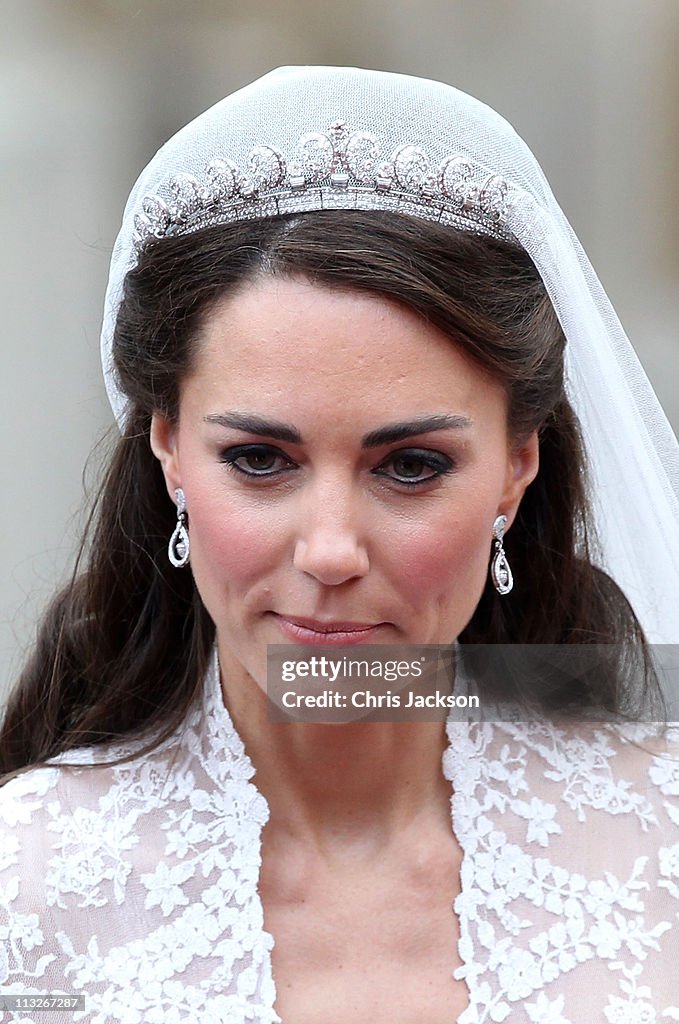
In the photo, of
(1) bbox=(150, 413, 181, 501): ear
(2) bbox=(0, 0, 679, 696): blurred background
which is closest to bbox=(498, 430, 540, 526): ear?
(1) bbox=(150, 413, 181, 501): ear

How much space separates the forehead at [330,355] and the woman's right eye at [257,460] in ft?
0.19

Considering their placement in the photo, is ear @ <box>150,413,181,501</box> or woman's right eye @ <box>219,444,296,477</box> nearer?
woman's right eye @ <box>219,444,296,477</box>

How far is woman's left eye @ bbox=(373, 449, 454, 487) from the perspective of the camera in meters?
1.73

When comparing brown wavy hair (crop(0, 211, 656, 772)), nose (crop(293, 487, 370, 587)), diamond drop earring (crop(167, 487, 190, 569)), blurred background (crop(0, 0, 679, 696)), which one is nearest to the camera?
nose (crop(293, 487, 370, 587))

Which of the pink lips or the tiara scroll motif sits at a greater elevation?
the tiara scroll motif

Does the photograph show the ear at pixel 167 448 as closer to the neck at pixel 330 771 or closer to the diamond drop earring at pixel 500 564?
the neck at pixel 330 771

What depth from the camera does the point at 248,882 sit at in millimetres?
1836

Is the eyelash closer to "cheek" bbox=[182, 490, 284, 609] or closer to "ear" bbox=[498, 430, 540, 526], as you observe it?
"cheek" bbox=[182, 490, 284, 609]

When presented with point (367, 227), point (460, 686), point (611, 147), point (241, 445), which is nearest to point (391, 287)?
point (367, 227)

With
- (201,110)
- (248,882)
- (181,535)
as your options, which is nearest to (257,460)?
(181,535)

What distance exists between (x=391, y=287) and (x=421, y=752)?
657 mm

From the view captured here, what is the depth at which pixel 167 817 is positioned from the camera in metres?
1.91

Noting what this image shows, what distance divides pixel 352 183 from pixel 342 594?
507 mm

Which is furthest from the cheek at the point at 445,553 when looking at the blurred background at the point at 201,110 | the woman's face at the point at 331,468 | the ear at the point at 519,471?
the blurred background at the point at 201,110
